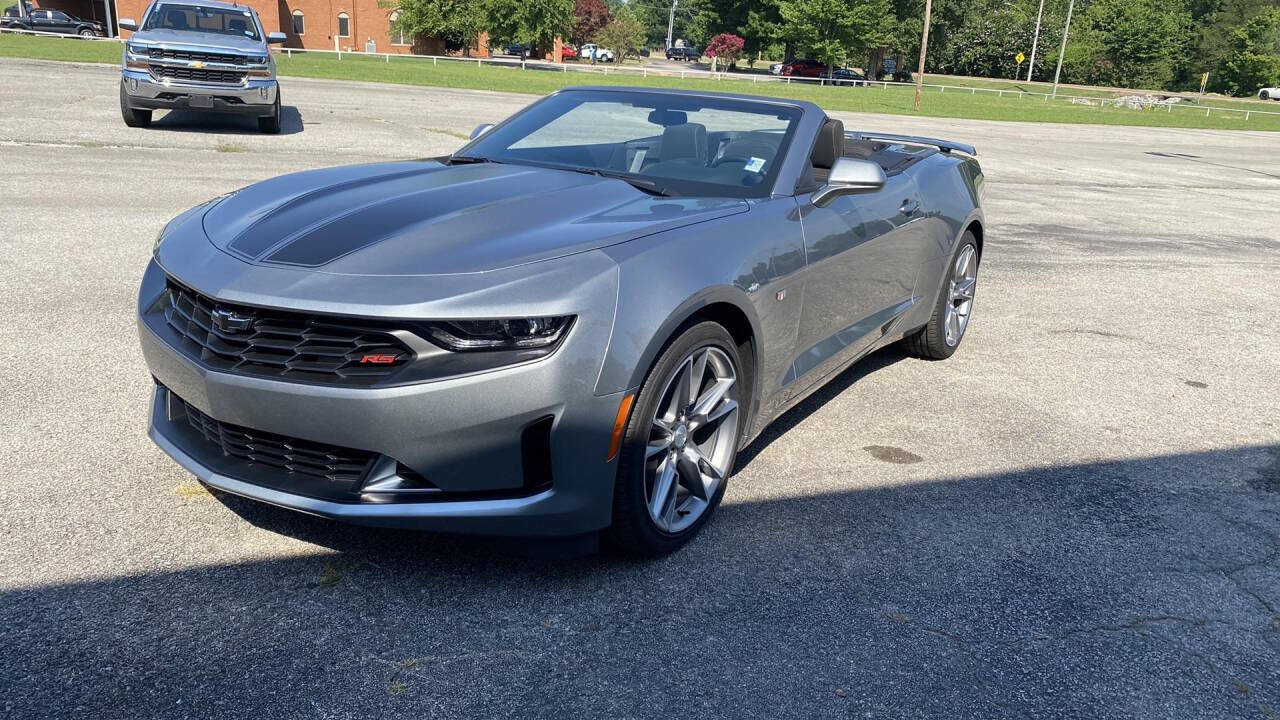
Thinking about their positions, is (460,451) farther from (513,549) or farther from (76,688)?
(76,688)

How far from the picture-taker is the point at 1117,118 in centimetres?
3853

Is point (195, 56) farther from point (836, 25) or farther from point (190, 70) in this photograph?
point (836, 25)

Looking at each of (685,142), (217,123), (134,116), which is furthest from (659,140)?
(217,123)

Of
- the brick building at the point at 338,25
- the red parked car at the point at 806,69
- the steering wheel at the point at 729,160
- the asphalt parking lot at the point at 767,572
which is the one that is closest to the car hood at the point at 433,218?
the steering wheel at the point at 729,160

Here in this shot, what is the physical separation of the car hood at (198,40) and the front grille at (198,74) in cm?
31

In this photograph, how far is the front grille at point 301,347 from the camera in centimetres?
278

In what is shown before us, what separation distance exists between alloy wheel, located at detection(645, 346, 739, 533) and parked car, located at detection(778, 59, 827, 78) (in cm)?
7315

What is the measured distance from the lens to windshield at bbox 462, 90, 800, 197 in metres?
4.19

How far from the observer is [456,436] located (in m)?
2.78

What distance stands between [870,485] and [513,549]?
5.69ft

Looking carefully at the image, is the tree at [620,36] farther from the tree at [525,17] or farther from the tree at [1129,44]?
the tree at [1129,44]

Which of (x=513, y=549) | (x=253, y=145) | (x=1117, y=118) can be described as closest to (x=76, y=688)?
(x=513, y=549)

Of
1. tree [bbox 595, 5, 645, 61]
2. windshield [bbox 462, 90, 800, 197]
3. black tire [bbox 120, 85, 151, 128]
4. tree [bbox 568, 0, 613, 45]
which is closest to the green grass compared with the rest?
black tire [bbox 120, 85, 151, 128]

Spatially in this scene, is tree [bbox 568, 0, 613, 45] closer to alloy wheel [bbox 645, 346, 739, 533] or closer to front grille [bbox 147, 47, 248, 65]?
front grille [bbox 147, 47, 248, 65]
